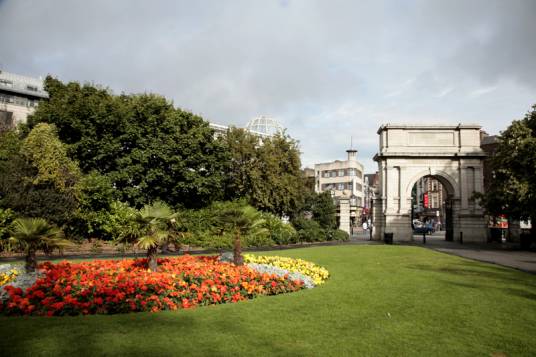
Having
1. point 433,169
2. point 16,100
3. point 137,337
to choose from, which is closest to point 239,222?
point 137,337

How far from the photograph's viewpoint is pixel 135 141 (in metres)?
28.4

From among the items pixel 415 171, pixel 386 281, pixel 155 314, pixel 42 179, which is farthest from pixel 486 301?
pixel 415 171

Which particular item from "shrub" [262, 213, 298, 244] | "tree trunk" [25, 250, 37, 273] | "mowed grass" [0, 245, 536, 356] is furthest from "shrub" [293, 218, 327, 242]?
"tree trunk" [25, 250, 37, 273]

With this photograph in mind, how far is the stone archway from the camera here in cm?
3662

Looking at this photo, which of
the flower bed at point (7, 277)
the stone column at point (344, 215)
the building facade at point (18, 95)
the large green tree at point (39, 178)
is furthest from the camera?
the building facade at point (18, 95)

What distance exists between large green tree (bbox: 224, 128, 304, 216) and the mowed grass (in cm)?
2541

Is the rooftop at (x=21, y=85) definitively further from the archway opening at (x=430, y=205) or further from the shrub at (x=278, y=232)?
the archway opening at (x=430, y=205)

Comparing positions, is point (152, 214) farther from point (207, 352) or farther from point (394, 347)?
point (394, 347)

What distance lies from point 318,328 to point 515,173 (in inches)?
1010

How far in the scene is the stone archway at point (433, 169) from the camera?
3662cm

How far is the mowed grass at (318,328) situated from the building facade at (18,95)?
60.7 m

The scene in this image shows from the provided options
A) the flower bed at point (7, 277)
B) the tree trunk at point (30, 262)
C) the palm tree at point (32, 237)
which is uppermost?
the palm tree at point (32, 237)

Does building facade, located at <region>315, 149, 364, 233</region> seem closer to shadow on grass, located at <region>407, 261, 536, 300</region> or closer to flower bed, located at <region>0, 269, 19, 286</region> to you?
shadow on grass, located at <region>407, 261, 536, 300</region>

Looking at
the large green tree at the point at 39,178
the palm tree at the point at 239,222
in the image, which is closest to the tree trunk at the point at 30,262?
the palm tree at the point at 239,222
